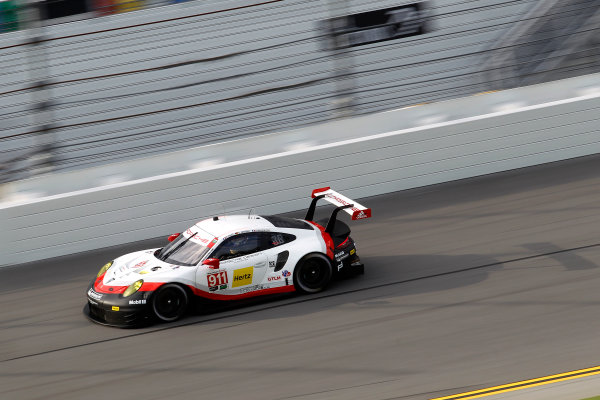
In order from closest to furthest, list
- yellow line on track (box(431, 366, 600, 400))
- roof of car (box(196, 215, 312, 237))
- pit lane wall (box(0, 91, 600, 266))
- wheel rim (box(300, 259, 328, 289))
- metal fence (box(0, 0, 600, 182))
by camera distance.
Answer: yellow line on track (box(431, 366, 600, 400))
roof of car (box(196, 215, 312, 237))
wheel rim (box(300, 259, 328, 289))
pit lane wall (box(0, 91, 600, 266))
metal fence (box(0, 0, 600, 182))

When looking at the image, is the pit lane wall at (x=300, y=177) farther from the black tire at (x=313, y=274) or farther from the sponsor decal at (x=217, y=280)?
the sponsor decal at (x=217, y=280)

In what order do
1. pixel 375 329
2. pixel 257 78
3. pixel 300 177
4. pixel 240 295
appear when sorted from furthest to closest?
1. pixel 257 78
2. pixel 300 177
3. pixel 240 295
4. pixel 375 329

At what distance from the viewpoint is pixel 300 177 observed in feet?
38.4

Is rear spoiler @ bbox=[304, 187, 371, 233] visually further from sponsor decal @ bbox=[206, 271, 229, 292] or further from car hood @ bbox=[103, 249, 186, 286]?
car hood @ bbox=[103, 249, 186, 286]


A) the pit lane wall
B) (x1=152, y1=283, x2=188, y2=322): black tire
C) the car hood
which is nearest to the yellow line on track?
(x1=152, y1=283, x2=188, y2=322): black tire

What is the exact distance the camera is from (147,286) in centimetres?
811

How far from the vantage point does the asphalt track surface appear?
6.84m

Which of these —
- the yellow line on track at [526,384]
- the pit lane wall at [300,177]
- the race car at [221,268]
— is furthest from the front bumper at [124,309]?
the yellow line on track at [526,384]

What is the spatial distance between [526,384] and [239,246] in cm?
337

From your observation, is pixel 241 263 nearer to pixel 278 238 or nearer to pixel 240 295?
pixel 240 295

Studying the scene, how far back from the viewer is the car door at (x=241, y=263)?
8.39 metres

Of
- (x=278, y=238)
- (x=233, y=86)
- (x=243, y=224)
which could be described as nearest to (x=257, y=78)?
(x=233, y=86)

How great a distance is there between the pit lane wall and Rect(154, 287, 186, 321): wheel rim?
3165 mm

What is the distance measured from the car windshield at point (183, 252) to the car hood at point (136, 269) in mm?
98
